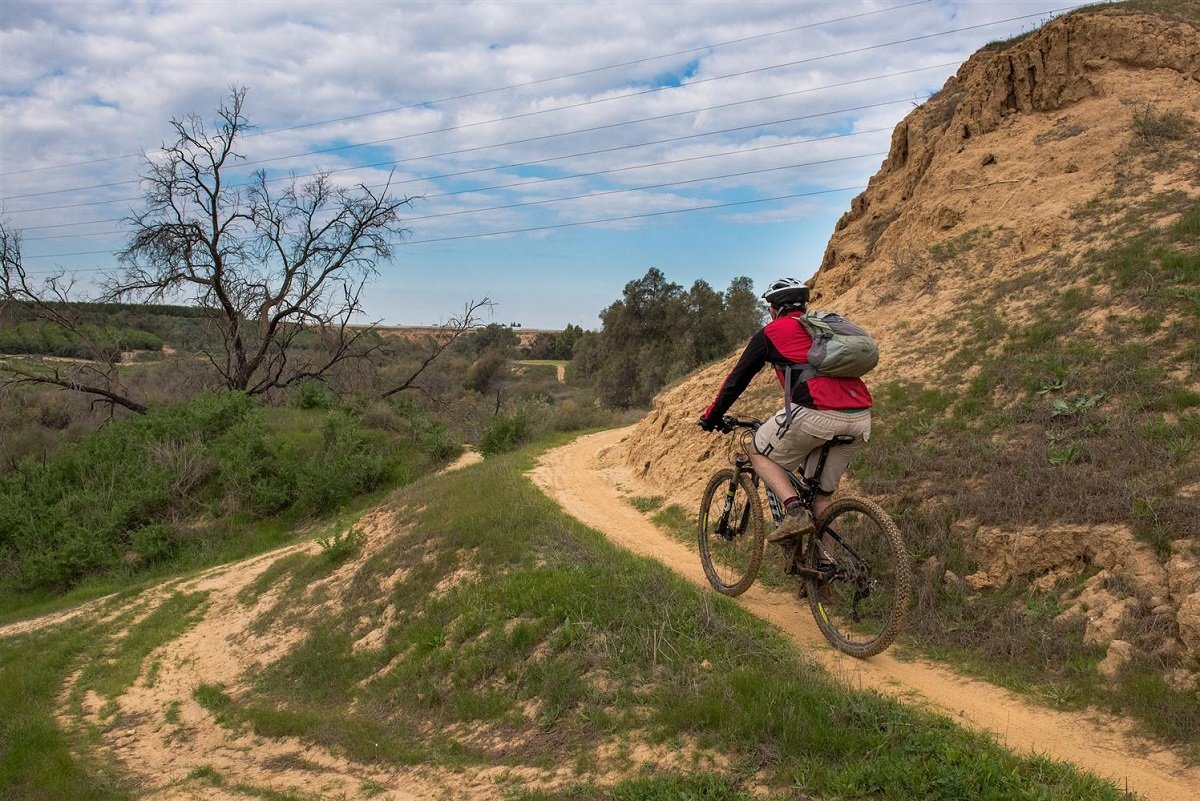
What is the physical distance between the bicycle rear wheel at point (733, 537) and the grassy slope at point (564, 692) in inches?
17.7

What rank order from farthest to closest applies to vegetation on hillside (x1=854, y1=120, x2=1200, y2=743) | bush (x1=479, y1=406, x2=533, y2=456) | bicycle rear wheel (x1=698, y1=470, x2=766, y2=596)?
bush (x1=479, y1=406, x2=533, y2=456) < bicycle rear wheel (x1=698, y1=470, x2=766, y2=596) < vegetation on hillside (x1=854, y1=120, x2=1200, y2=743)

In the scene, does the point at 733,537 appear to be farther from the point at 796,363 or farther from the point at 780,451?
the point at 796,363

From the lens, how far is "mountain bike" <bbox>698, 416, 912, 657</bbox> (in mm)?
5000

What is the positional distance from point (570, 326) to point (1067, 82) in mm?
68837

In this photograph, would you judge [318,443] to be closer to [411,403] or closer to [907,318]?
[411,403]

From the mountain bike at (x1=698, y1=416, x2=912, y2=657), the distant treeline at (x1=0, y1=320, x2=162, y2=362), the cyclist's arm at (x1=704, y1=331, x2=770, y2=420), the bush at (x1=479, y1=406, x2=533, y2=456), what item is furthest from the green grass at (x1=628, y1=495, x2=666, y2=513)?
the distant treeline at (x1=0, y1=320, x2=162, y2=362)

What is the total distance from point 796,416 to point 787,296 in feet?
3.08

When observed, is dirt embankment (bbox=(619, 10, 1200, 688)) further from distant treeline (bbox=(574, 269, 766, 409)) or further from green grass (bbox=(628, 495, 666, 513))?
distant treeline (bbox=(574, 269, 766, 409))

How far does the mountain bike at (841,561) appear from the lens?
5.00 m

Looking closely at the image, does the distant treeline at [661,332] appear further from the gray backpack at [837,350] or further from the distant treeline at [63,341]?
the gray backpack at [837,350]

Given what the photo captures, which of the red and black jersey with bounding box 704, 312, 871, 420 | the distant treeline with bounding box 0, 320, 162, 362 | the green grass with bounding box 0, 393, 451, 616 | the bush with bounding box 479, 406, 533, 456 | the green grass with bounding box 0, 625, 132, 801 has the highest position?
the distant treeline with bounding box 0, 320, 162, 362

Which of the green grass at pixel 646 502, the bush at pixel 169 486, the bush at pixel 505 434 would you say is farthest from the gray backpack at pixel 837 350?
the bush at pixel 169 486

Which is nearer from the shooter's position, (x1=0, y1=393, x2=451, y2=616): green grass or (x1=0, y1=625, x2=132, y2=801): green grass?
(x1=0, y1=625, x2=132, y2=801): green grass

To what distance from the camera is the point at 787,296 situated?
578cm
